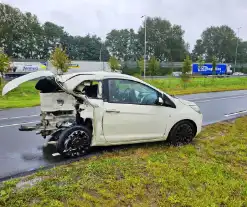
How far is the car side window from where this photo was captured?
211 inches

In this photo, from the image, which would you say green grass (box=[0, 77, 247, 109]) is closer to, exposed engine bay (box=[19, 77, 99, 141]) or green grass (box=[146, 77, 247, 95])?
green grass (box=[146, 77, 247, 95])

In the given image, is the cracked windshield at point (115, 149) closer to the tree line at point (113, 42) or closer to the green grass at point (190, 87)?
the green grass at point (190, 87)

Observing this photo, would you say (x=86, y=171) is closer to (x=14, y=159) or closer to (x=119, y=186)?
(x=119, y=186)

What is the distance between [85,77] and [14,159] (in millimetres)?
2222

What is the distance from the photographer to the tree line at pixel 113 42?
6594 centimetres

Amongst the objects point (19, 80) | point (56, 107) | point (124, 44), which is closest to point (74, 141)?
point (56, 107)

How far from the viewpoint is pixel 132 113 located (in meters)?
5.35

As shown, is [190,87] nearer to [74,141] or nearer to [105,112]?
[105,112]

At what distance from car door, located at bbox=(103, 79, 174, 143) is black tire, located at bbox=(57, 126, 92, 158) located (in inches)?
16.0

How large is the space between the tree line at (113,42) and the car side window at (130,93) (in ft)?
202

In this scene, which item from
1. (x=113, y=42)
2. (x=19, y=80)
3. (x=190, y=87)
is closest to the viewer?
(x=19, y=80)

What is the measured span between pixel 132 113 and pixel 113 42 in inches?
3510

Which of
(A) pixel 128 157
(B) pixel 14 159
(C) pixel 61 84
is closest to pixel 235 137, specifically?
(A) pixel 128 157

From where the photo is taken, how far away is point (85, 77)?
17.6 feet
